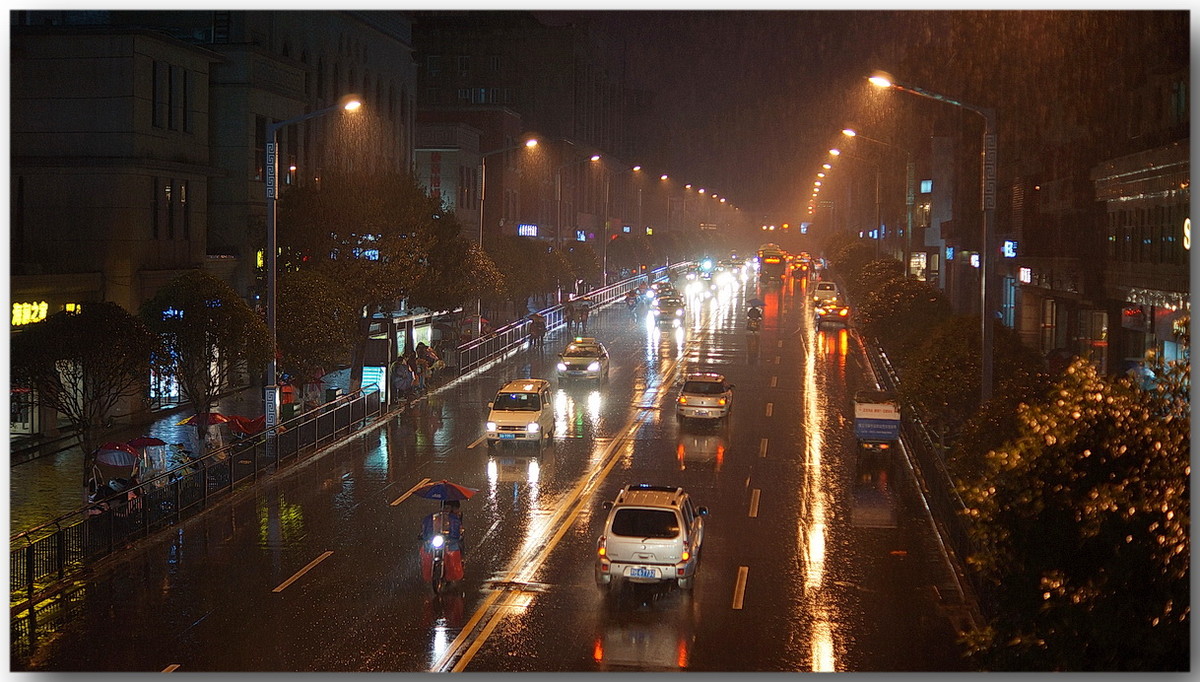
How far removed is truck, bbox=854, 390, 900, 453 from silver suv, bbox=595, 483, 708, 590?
528 inches

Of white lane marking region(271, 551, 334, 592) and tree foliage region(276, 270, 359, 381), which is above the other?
tree foliage region(276, 270, 359, 381)

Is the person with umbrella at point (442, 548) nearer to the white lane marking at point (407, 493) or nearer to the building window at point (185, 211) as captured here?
the white lane marking at point (407, 493)

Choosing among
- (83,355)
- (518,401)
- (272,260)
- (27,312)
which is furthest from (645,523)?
(27,312)

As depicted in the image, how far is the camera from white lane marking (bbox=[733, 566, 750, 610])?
20.5 metres

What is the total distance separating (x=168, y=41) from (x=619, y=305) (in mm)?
57772

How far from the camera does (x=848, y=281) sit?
339 feet

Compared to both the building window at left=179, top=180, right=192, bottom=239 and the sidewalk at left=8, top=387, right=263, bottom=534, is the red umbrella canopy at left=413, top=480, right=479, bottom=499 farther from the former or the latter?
the building window at left=179, top=180, right=192, bottom=239

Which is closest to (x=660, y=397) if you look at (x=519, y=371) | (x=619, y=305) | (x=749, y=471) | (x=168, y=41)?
(x=519, y=371)

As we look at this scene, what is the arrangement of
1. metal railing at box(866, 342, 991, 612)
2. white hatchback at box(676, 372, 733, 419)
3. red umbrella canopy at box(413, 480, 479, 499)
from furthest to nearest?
white hatchback at box(676, 372, 733, 419) → red umbrella canopy at box(413, 480, 479, 499) → metal railing at box(866, 342, 991, 612)

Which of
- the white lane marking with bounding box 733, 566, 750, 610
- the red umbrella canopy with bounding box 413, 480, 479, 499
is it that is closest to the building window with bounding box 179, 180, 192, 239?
the red umbrella canopy with bounding box 413, 480, 479, 499

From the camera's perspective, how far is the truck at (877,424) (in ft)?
111

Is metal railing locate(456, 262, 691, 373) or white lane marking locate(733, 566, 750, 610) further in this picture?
metal railing locate(456, 262, 691, 373)

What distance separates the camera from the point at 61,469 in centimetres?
3206

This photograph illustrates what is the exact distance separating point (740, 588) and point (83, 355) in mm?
14084
